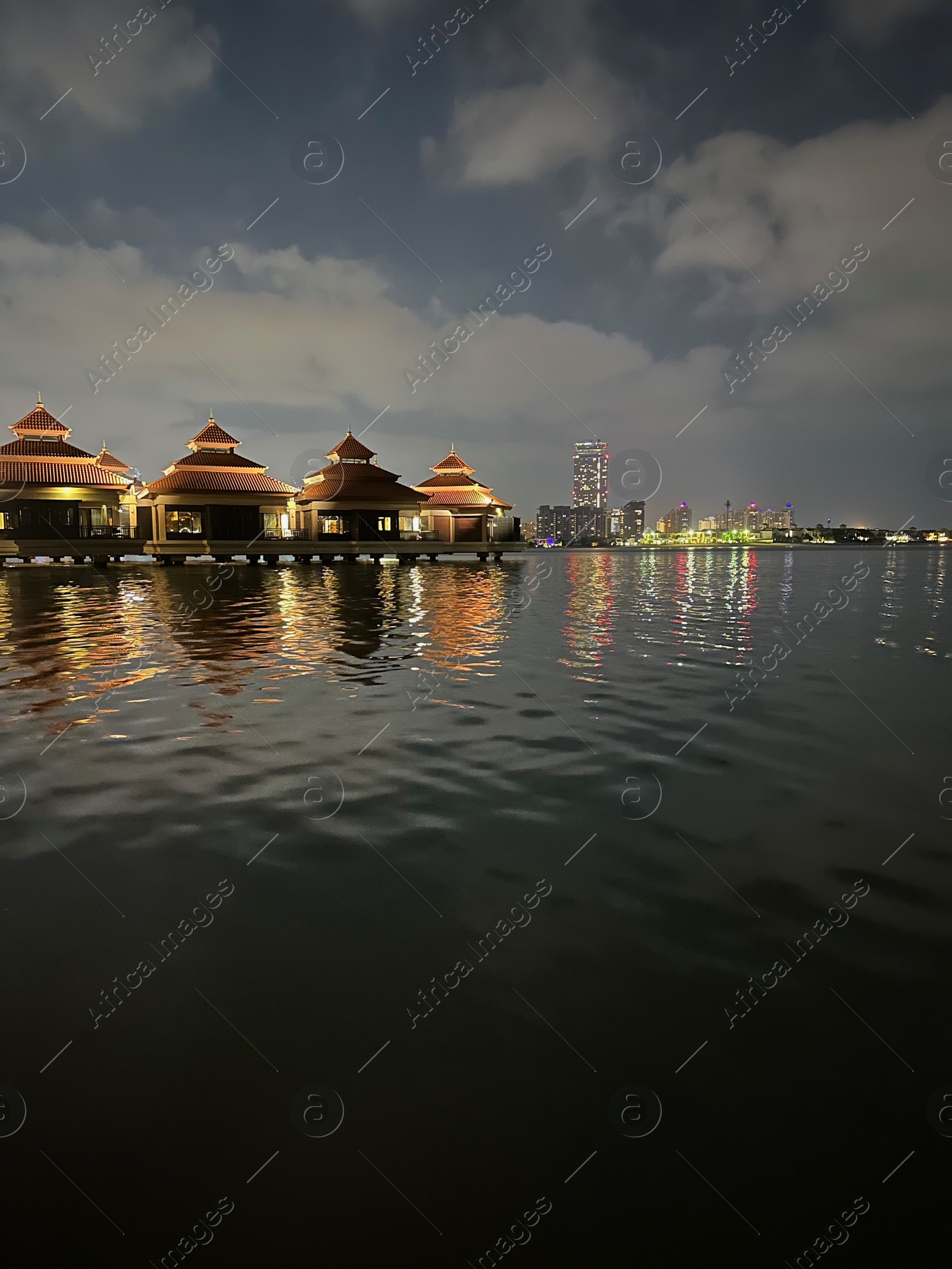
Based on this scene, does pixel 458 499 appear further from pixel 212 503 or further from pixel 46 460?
pixel 46 460

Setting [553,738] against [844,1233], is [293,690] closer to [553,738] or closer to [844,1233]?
[553,738]

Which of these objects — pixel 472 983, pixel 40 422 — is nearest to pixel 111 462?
pixel 40 422

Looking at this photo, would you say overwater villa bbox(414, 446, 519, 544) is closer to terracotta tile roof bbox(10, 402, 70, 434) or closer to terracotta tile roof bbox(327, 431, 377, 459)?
terracotta tile roof bbox(327, 431, 377, 459)

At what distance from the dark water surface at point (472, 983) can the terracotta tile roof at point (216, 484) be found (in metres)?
46.2

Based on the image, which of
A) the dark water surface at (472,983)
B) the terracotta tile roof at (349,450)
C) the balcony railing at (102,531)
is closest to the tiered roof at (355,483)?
the terracotta tile roof at (349,450)

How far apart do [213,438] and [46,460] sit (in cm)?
1091

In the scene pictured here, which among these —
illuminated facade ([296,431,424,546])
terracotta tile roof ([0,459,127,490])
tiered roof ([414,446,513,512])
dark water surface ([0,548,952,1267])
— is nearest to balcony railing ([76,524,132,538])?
terracotta tile roof ([0,459,127,490])

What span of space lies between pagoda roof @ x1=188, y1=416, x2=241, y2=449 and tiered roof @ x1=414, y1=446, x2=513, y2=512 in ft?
56.0

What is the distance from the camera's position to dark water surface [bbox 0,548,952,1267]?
8.02ft

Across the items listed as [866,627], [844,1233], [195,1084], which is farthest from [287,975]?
[866,627]

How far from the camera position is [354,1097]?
2.86 metres

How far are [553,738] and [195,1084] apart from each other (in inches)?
209

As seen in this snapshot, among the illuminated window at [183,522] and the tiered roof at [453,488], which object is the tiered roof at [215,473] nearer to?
the illuminated window at [183,522]

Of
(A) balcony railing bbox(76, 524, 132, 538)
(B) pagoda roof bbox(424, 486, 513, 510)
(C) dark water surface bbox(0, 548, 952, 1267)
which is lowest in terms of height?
(C) dark water surface bbox(0, 548, 952, 1267)
